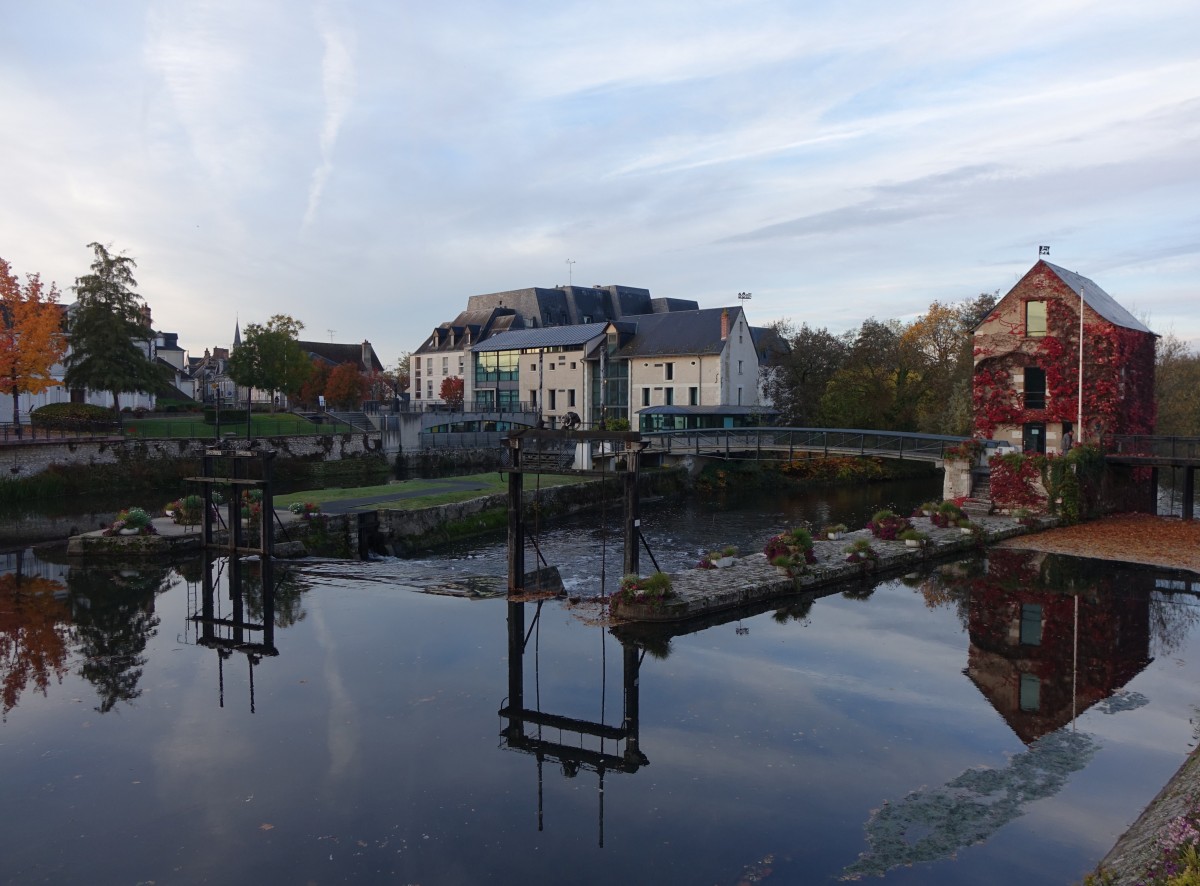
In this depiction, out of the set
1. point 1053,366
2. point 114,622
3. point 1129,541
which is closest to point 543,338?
point 1053,366

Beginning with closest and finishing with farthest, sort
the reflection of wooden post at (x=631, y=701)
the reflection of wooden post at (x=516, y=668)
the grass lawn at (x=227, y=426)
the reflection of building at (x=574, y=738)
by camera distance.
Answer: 1. the reflection of building at (x=574, y=738)
2. the reflection of wooden post at (x=631, y=701)
3. the reflection of wooden post at (x=516, y=668)
4. the grass lawn at (x=227, y=426)

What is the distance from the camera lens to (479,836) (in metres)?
9.98

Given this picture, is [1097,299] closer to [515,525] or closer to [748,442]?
[748,442]

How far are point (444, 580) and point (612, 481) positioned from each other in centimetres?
1864

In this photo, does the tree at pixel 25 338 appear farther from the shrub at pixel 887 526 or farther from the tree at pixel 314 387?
the shrub at pixel 887 526

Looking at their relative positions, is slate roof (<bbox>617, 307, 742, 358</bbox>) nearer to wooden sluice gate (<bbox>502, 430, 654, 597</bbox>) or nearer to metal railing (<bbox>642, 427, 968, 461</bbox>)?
metal railing (<bbox>642, 427, 968, 461</bbox>)

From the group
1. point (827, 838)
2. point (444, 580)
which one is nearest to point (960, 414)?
point (444, 580)

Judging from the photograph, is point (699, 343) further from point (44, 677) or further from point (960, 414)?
point (44, 677)

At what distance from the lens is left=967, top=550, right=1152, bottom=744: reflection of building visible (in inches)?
568

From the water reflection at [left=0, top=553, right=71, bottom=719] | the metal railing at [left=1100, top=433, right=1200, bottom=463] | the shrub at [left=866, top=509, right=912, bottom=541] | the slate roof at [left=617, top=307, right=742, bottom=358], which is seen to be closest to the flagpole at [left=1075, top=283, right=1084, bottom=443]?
the metal railing at [left=1100, top=433, right=1200, bottom=463]

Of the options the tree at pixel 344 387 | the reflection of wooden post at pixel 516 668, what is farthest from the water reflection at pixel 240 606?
the tree at pixel 344 387

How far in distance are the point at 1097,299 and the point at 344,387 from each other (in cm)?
6232

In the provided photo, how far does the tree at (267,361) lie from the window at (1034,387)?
180 ft

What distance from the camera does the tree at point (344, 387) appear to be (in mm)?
81062
